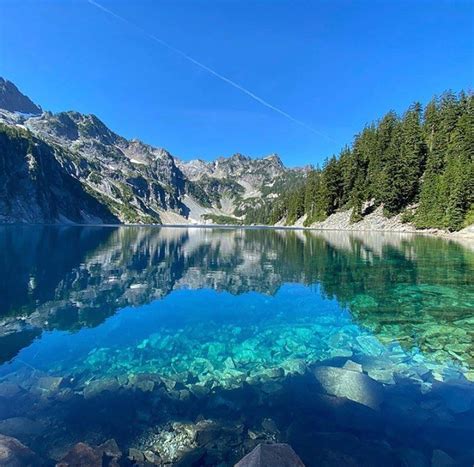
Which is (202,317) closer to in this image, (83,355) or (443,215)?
(83,355)

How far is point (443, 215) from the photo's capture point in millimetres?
71125

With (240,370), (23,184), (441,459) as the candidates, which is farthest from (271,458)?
(23,184)

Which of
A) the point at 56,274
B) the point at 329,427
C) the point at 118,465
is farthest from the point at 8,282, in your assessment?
the point at 329,427

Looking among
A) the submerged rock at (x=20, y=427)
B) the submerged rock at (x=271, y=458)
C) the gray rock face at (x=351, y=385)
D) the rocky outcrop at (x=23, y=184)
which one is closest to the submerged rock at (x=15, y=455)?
the submerged rock at (x=20, y=427)

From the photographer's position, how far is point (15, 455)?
6.04 metres

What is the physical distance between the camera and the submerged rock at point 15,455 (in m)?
5.88

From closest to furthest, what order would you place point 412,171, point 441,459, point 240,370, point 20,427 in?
point 441,459 → point 20,427 → point 240,370 → point 412,171

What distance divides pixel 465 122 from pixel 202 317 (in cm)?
9426

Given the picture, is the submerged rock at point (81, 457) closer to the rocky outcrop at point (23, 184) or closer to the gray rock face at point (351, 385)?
the gray rock face at point (351, 385)

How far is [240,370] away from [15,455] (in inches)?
231

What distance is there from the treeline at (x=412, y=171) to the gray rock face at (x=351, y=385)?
67.4 meters

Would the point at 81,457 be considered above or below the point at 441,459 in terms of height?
below

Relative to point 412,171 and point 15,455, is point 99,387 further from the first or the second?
point 412,171

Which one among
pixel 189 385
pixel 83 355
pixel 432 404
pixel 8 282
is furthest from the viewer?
pixel 8 282
